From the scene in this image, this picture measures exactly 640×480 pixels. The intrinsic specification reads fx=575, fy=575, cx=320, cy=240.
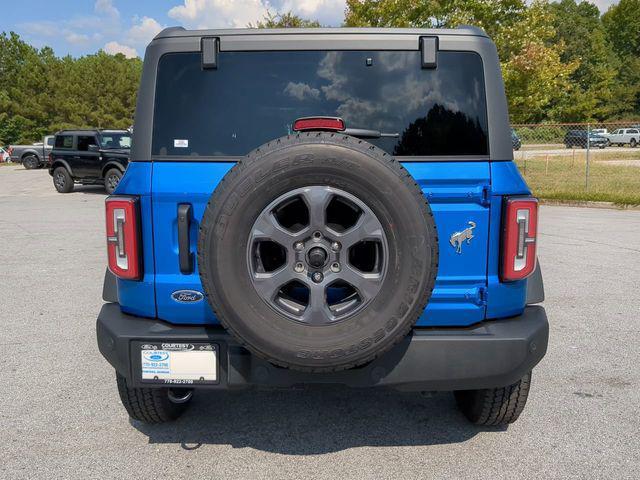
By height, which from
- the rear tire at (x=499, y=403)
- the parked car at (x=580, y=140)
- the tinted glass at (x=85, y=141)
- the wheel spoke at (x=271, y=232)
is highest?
the parked car at (x=580, y=140)

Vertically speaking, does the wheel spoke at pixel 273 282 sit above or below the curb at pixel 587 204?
above

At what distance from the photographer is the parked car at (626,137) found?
4600 cm

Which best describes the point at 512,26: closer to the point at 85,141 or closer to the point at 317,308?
the point at 85,141

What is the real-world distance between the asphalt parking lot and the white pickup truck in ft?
155

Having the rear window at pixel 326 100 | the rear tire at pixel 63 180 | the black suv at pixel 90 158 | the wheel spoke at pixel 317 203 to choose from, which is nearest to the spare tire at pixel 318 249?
the wheel spoke at pixel 317 203

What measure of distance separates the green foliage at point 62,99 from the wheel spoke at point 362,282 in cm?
5580

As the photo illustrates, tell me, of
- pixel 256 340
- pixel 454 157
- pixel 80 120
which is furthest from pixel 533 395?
pixel 80 120

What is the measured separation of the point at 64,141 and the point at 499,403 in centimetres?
1736

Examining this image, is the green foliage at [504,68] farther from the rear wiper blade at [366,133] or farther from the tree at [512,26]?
the rear wiper blade at [366,133]

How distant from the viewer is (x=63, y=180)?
17781 mm

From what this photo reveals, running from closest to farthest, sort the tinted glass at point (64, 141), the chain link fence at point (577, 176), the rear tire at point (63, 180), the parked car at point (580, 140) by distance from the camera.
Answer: the chain link fence at point (577, 176) < the tinted glass at point (64, 141) < the rear tire at point (63, 180) < the parked car at point (580, 140)

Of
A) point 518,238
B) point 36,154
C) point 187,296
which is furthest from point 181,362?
point 36,154

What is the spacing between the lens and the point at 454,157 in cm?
259

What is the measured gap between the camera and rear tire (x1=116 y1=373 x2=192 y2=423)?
302 cm
